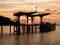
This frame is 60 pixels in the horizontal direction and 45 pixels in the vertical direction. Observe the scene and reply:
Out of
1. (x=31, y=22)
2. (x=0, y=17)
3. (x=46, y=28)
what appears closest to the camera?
(x=0, y=17)

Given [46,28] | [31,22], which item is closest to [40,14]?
[31,22]

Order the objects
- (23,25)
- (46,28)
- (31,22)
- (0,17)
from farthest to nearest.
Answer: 1. (46,28)
2. (31,22)
3. (23,25)
4. (0,17)

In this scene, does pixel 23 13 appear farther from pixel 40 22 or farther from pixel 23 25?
pixel 40 22

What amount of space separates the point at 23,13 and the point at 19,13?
1.16 metres

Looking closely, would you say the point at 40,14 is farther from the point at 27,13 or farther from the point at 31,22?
the point at 27,13

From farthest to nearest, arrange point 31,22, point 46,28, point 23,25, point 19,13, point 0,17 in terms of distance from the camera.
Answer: point 46,28
point 31,22
point 23,25
point 0,17
point 19,13

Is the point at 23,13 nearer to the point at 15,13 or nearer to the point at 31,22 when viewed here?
the point at 15,13

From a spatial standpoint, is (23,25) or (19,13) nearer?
(19,13)

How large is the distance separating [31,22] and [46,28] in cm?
951

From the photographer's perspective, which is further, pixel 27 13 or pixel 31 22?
pixel 31 22

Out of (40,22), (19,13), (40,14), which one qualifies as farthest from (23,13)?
(40,22)

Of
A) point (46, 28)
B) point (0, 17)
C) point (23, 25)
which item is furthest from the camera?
point (46, 28)

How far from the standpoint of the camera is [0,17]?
232 ft

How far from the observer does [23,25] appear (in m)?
75.9
